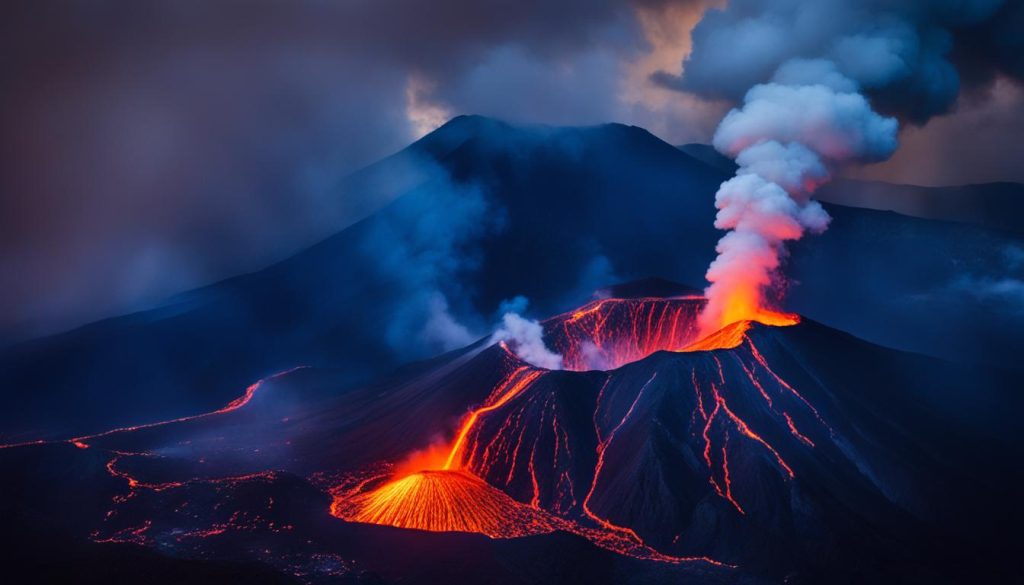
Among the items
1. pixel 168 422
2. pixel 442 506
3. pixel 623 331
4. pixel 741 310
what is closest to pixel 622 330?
pixel 623 331

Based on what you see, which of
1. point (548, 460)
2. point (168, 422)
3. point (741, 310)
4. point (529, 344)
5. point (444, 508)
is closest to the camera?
point (444, 508)

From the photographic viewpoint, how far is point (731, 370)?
3047 cm

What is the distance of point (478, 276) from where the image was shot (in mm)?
66562

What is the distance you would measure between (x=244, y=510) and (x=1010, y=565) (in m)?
26.4

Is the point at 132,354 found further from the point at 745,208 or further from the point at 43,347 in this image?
the point at 745,208

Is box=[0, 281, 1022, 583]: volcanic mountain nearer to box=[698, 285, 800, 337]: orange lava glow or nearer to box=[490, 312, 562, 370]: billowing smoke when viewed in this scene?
box=[698, 285, 800, 337]: orange lava glow

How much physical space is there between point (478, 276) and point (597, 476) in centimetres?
4113

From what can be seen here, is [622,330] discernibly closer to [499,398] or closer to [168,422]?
[499,398]

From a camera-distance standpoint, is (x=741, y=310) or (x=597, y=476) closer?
(x=597, y=476)

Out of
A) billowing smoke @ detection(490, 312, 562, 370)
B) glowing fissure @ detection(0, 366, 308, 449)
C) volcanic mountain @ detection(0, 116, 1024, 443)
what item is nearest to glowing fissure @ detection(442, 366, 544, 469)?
billowing smoke @ detection(490, 312, 562, 370)

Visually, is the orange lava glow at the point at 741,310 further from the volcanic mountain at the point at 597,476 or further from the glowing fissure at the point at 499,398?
the glowing fissure at the point at 499,398

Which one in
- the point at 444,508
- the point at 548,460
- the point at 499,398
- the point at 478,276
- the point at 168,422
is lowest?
the point at 444,508

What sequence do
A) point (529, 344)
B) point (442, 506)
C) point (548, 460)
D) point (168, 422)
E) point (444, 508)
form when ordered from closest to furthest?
point (444, 508), point (442, 506), point (548, 460), point (168, 422), point (529, 344)

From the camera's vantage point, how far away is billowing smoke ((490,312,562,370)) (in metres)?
40.2
